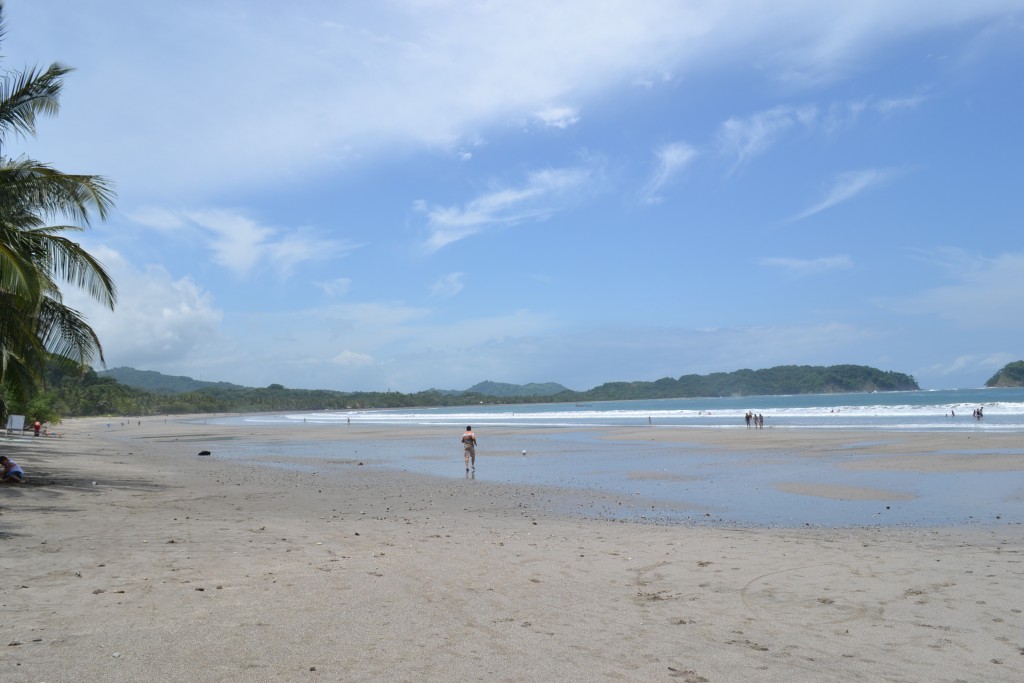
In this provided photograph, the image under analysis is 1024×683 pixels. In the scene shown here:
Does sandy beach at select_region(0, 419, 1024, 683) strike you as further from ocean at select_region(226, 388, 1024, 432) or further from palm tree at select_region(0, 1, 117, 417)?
ocean at select_region(226, 388, 1024, 432)

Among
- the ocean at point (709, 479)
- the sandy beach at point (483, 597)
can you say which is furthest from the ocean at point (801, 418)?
the sandy beach at point (483, 597)

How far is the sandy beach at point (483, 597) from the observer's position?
5.26 metres

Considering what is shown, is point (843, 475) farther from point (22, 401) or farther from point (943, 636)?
point (22, 401)

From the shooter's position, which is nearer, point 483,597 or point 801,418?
point 483,597

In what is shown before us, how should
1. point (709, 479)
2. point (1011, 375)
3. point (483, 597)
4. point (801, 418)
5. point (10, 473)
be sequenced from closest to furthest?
point (483, 597) → point (10, 473) → point (709, 479) → point (801, 418) → point (1011, 375)

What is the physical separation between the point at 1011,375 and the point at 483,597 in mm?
206708

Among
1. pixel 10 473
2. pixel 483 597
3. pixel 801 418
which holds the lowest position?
pixel 801 418

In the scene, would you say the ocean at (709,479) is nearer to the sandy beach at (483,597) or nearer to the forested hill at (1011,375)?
the sandy beach at (483,597)

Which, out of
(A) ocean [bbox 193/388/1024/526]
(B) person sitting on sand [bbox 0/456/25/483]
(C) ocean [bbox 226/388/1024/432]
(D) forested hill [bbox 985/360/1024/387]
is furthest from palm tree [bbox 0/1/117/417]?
(D) forested hill [bbox 985/360/1024/387]

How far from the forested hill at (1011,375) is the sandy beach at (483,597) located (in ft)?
646

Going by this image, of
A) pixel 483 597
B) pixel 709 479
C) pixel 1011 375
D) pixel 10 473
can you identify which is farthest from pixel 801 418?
pixel 1011 375

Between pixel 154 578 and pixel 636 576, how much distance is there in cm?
522

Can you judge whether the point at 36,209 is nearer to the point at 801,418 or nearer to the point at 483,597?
the point at 483,597

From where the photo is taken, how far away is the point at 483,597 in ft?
23.5
